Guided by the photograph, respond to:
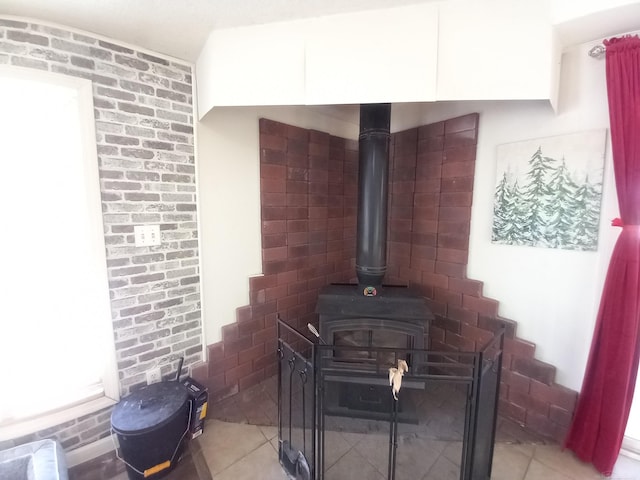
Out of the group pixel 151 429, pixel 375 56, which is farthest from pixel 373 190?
pixel 151 429

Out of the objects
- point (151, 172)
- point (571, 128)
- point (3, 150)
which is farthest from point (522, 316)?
point (3, 150)

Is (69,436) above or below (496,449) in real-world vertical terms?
above

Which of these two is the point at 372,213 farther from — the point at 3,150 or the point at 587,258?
the point at 3,150

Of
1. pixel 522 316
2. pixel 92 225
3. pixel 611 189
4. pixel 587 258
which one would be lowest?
pixel 522 316

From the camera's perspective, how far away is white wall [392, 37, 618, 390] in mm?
1420

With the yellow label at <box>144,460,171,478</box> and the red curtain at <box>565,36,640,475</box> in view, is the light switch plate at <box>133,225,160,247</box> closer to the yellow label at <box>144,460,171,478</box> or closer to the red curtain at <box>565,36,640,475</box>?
the yellow label at <box>144,460,171,478</box>

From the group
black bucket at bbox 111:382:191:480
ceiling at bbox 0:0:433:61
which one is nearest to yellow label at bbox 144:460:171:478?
black bucket at bbox 111:382:191:480

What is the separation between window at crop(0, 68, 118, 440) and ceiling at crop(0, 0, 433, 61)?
26cm

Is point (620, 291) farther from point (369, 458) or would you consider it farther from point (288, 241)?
point (288, 241)

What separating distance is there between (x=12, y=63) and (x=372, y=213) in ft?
6.49

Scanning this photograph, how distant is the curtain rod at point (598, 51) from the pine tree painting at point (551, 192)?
38 centimetres

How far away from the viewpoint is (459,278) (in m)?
2.01

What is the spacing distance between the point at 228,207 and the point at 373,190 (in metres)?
1.03

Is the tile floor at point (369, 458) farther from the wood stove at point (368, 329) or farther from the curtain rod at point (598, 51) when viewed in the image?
the curtain rod at point (598, 51)
